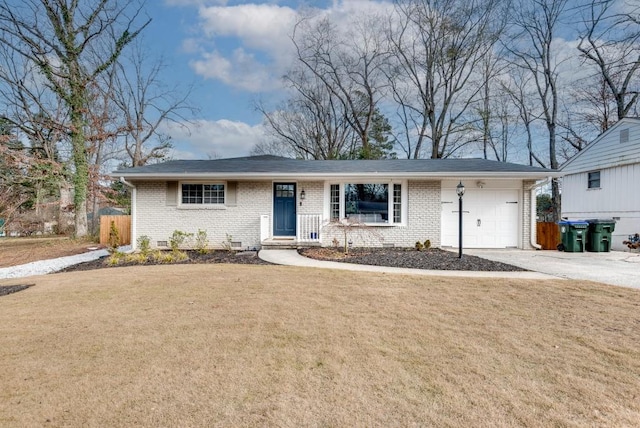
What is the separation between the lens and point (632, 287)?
5.44 m

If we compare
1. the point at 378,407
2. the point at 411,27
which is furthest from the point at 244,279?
the point at 411,27

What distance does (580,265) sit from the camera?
771 cm

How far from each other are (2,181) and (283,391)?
763 inches

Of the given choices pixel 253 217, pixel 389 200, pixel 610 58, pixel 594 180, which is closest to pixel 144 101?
pixel 253 217

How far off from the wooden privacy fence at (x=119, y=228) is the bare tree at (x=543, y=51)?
23269mm

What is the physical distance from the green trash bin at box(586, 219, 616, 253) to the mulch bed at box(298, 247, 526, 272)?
500 centimetres

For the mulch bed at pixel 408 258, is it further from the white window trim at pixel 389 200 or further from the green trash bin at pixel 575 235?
the green trash bin at pixel 575 235

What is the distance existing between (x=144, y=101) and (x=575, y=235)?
26.7 metres

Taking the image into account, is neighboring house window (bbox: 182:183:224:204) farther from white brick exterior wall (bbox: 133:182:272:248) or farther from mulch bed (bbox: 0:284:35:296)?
mulch bed (bbox: 0:284:35:296)

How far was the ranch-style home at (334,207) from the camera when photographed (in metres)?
10.6

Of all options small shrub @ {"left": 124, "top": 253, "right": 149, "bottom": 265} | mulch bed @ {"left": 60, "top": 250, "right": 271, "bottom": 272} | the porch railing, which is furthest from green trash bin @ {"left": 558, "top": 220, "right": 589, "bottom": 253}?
small shrub @ {"left": 124, "top": 253, "right": 149, "bottom": 265}

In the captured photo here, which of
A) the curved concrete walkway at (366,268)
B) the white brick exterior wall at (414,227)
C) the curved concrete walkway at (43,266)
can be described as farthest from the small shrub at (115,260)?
the white brick exterior wall at (414,227)

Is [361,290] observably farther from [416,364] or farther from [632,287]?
[632,287]

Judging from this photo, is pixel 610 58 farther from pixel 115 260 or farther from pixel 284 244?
pixel 115 260
